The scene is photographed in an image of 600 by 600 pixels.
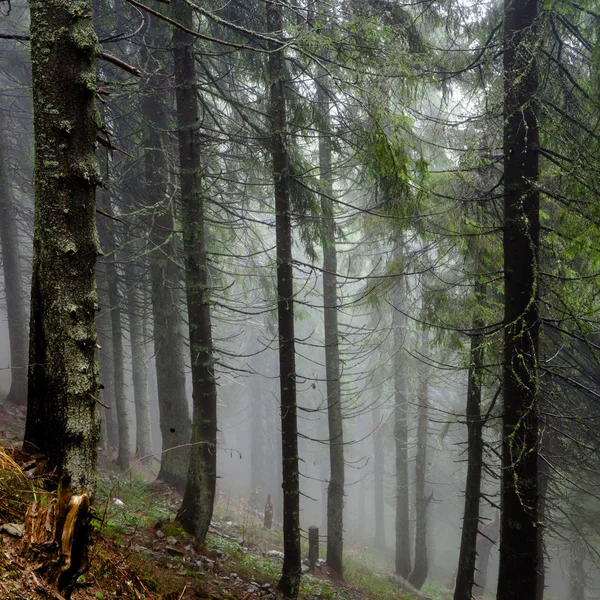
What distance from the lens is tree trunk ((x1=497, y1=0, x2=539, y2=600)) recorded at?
5.43m

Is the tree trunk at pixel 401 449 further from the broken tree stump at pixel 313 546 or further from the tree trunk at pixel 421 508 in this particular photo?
the broken tree stump at pixel 313 546

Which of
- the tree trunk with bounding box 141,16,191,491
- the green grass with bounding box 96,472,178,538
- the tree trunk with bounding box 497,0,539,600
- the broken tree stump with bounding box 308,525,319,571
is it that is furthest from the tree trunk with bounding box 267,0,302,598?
the tree trunk with bounding box 141,16,191,491

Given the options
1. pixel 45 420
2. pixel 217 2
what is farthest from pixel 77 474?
pixel 217 2

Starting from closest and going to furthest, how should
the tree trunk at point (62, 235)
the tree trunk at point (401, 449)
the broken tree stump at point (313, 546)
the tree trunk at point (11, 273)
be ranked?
the tree trunk at point (62, 235)
the broken tree stump at point (313, 546)
the tree trunk at point (11, 273)
the tree trunk at point (401, 449)

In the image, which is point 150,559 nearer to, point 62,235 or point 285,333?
point 285,333

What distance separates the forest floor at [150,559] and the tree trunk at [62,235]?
12.9 inches

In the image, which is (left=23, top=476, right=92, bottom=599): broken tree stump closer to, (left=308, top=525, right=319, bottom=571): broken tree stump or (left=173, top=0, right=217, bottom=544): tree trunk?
(left=173, top=0, right=217, bottom=544): tree trunk

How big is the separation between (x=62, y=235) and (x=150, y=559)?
4.17 m

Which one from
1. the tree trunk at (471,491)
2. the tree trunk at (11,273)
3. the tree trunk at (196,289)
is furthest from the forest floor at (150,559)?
the tree trunk at (11,273)

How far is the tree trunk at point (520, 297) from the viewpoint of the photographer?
214 inches

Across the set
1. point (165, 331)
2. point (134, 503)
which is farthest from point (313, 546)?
point (165, 331)

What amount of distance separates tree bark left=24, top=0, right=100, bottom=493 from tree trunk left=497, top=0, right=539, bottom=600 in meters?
4.34

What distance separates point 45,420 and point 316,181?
6.25 meters

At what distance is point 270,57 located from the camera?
23.4ft
